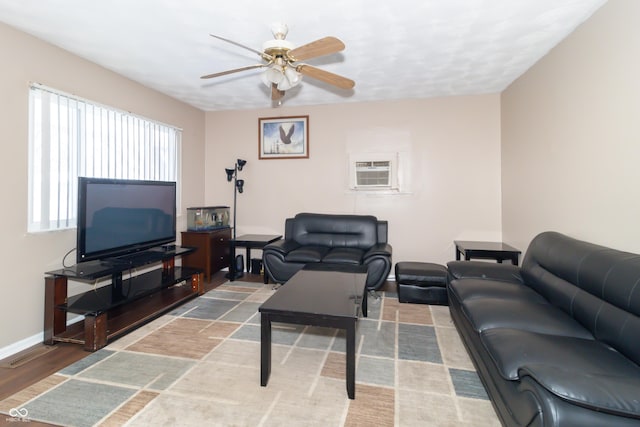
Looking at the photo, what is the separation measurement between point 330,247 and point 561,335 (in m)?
2.90

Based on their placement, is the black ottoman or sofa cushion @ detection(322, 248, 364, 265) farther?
sofa cushion @ detection(322, 248, 364, 265)

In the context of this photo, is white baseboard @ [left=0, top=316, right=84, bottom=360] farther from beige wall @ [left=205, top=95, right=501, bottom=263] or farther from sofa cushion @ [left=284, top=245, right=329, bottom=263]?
beige wall @ [left=205, top=95, right=501, bottom=263]

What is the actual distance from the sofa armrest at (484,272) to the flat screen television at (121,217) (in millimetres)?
3206

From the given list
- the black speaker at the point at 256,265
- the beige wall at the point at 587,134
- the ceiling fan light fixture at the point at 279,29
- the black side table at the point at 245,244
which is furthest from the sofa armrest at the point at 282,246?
the beige wall at the point at 587,134

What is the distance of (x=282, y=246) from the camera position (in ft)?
13.7

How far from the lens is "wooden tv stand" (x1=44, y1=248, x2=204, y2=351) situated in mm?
2543

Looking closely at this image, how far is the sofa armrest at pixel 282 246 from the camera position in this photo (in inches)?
159

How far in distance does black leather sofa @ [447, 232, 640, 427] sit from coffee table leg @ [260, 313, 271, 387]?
1334 mm

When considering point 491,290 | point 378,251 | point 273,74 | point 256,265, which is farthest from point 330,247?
point 273,74

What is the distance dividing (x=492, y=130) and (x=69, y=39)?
4.85 m

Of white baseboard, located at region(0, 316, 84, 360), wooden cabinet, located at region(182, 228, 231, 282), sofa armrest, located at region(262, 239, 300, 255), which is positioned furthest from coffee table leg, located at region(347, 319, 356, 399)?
wooden cabinet, located at region(182, 228, 231, 282)

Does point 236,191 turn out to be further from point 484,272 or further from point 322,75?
point 484,272

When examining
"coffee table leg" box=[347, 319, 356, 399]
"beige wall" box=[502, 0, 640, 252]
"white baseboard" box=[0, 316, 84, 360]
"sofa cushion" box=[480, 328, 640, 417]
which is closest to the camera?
"sofa cushion" box=[480, 328, 640, 417]

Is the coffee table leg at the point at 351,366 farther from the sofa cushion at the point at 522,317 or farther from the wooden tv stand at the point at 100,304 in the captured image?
the wooden tv stand at the point at 100,304
